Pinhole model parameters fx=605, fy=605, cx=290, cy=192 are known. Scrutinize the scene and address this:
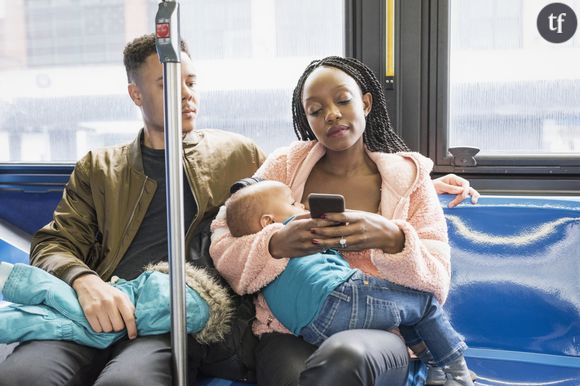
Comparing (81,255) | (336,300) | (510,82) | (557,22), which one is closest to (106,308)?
(81,255)

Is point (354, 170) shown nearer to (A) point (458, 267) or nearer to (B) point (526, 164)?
(A) point (458, 267)

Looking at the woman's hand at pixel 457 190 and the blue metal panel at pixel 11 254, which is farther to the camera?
the blue metal panel at pixel 11 254

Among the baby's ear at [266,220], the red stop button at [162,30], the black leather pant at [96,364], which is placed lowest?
the black leather pant at [96,364]

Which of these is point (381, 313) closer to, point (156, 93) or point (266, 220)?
point (266, 220)

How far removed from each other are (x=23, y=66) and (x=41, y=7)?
0.28 meters

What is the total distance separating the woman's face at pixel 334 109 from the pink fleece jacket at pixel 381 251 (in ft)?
0.40

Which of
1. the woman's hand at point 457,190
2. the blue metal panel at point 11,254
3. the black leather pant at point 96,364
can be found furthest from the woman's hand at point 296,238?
the blue metal panel at point 11,254

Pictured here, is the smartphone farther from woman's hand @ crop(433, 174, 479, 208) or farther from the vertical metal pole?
woman's hand @ crop(433, 174, 479, 208)

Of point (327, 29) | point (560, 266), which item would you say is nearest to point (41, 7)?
point (327, 29)

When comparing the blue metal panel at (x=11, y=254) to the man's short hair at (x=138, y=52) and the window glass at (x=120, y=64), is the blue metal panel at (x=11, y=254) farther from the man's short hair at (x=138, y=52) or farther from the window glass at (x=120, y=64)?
the man's short hair at (x=138, y=52)

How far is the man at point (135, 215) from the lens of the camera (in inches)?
58.7

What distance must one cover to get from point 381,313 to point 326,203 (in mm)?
292

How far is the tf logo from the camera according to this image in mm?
2104

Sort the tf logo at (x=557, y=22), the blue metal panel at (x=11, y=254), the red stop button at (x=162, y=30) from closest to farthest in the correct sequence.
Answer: the red stop button at (x=162, y=30), the tf logo at (x=557, y=22), the blue metal panel at (x=11, y=254)
